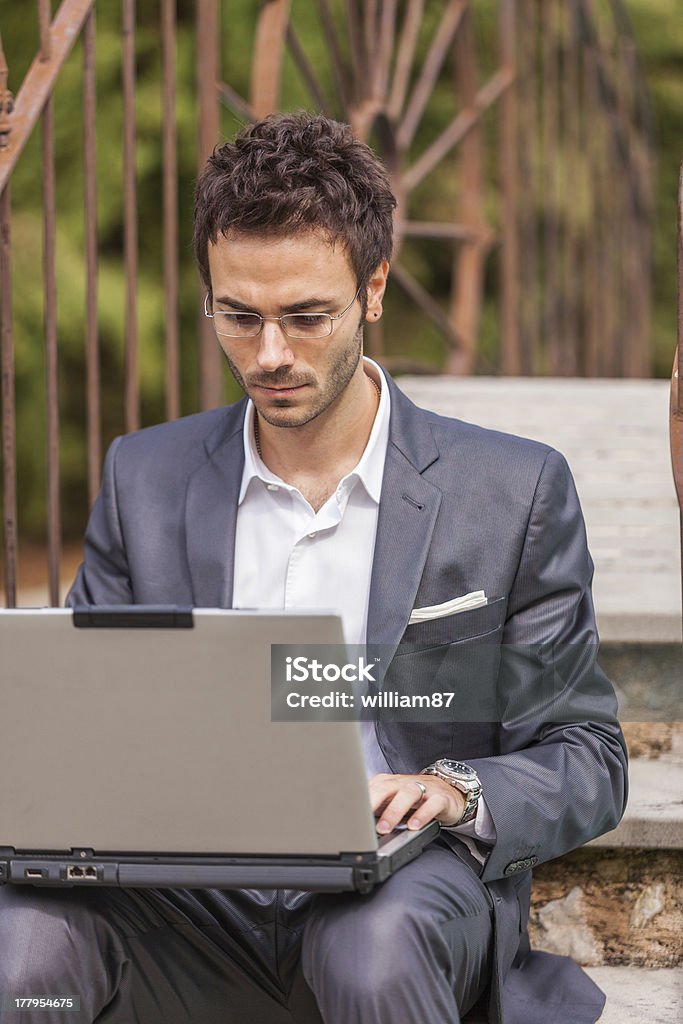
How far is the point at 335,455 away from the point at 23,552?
12.3 ft

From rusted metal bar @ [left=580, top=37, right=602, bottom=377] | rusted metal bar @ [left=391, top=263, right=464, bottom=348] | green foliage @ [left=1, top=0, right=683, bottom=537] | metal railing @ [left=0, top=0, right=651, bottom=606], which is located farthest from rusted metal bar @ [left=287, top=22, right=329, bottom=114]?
rusted metal bar @ [left=580, top=37, right=602, bottom=377]

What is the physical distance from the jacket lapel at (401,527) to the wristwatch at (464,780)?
17cm

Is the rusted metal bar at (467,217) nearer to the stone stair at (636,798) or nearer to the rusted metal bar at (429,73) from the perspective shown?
the rusted metal bar at (429,73)

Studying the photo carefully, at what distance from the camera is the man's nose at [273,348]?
1770 millimetres

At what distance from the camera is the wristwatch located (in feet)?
5.26

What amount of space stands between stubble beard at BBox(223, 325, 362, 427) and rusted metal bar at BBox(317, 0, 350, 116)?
1.81 meters

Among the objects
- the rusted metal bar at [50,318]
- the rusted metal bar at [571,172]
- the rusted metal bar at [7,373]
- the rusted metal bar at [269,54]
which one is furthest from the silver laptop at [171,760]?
the rusted metal bar at [571,172]

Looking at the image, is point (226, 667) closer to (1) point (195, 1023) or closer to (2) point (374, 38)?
(1) point (195, 1023)

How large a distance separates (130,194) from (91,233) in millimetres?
141

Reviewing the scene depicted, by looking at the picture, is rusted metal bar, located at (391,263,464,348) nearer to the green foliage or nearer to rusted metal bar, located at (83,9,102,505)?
the green foliage

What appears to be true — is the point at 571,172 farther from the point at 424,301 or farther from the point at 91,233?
the point at 91,233

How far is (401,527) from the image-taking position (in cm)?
181

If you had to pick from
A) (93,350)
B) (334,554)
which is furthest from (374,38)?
(334,554)

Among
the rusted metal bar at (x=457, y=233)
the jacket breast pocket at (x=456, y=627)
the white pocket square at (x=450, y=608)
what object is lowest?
the jacket breast pocket at (x=456, y=627)
